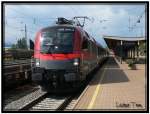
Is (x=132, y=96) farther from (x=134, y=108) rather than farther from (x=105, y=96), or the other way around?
(x=134, y=108)

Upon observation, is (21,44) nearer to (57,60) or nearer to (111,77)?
(111,77)

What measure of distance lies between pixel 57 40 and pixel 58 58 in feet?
2.67

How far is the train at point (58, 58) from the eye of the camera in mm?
13023

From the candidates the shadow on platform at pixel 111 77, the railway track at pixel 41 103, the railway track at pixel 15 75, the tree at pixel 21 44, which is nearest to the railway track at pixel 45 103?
the railway track at pixel 41 103

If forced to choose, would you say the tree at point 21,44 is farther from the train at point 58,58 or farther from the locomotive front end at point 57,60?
the locomotive front end at point 57,60

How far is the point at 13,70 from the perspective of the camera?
588 inches

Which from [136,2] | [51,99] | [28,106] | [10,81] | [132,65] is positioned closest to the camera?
[136,2]

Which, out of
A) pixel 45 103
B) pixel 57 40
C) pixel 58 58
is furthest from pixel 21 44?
pixel 45 103

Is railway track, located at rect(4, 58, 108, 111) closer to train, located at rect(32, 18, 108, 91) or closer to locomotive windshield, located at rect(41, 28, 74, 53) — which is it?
train, located at rect(32, 18, 108, 91)

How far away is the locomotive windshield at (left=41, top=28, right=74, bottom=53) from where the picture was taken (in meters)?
13.3

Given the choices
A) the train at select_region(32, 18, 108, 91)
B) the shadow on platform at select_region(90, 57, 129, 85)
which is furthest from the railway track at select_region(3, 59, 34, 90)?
the shadow on platform at select_region(90, 57, 129, 85)

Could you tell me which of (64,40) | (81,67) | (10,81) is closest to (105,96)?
(81,67)

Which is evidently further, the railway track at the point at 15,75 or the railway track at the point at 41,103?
the railway track at the point at 15,75

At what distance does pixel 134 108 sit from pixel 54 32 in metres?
5.28
